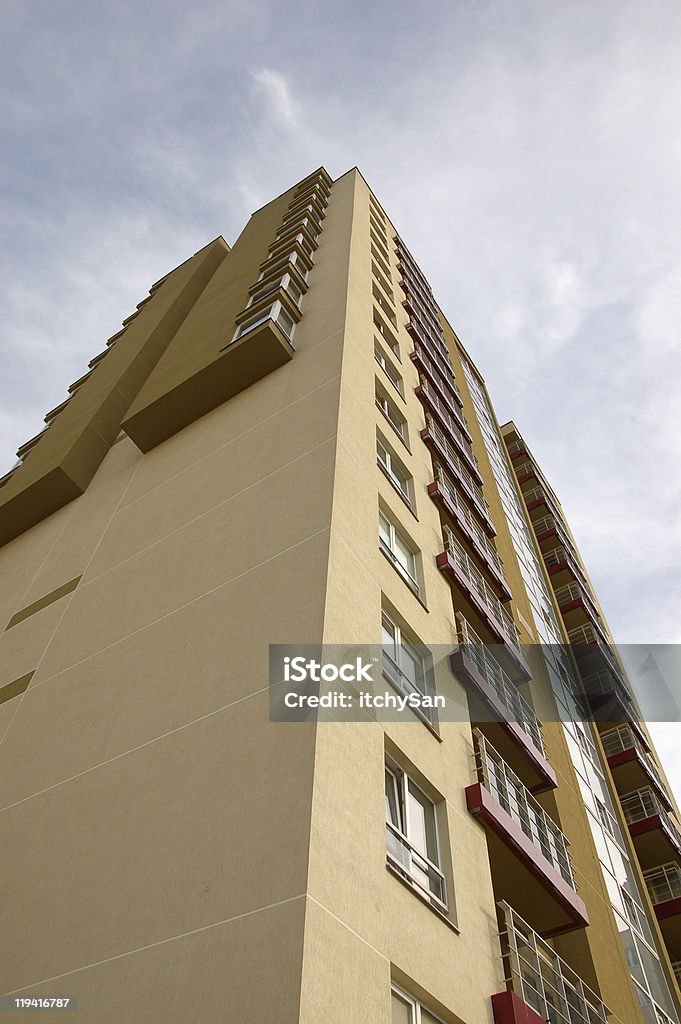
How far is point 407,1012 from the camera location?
804 centimetres

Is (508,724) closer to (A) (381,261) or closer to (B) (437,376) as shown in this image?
(B) (437,376)

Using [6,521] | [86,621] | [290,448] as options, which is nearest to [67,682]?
[86,621]

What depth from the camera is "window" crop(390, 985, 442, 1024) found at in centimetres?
788

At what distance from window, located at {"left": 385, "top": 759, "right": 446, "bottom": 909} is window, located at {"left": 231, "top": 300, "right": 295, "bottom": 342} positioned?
1231 cm

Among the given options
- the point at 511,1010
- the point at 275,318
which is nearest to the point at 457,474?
the point at 275,318

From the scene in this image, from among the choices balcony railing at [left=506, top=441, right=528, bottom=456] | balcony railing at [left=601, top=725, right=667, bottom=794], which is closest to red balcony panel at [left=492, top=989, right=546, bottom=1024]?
balcony railing at [left=601, top=725, right=667, bottom=794]

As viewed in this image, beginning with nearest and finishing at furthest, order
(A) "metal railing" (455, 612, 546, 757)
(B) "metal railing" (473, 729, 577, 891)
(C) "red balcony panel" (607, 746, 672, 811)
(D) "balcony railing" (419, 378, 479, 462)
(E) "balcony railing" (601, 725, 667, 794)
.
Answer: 1. (B) "metal railing" (473, 729, 577, 891)
2. (A) "metal railing" (455, 612, 546, 757)
3. (D) "balcony railing" (419, 378, 479, 462)
4. (C) "red balcony panel" (607, 746, 672, 811)
5. (E) "balcony railing" (601, 725, 667, 794)

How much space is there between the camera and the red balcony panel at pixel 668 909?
2133 cm

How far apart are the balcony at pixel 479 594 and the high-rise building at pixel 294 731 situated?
0.11 m

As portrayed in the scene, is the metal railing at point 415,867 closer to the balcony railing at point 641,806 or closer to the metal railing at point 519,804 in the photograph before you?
the metal railing at point 519,804

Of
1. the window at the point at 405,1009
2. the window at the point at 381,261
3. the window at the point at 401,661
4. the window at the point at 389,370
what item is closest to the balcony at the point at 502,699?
the window at the point at 401,661

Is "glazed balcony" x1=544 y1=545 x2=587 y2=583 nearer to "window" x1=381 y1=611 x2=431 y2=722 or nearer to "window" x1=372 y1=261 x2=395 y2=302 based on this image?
"window" x1=372 y1=261 x2=395 y2=302

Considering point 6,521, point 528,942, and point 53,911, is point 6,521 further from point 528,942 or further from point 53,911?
point 528,942

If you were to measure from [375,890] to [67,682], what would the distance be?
7161 millimetres
